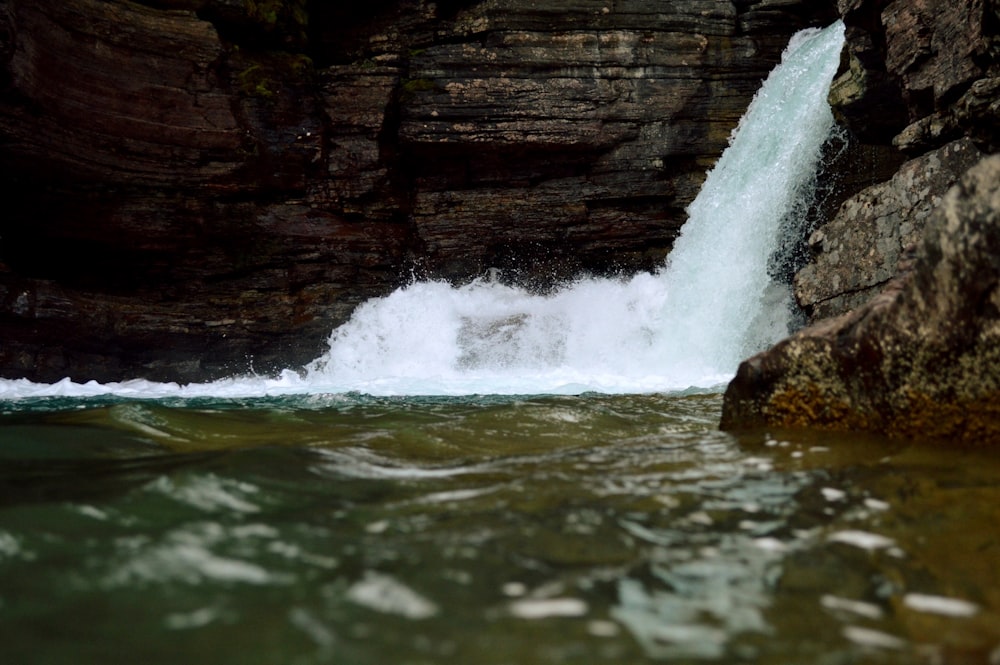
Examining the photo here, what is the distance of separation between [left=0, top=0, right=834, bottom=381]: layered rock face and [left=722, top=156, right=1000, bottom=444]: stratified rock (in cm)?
1119

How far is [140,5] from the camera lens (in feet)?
40.3

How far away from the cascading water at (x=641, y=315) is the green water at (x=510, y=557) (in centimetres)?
673

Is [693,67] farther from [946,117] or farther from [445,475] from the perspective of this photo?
[445,475]

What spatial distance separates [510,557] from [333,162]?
43.8ft

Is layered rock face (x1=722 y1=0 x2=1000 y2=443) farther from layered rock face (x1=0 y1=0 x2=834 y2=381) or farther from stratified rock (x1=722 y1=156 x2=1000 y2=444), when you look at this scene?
layered rock face (x1=0 y1=0 x2=834 y2=381)

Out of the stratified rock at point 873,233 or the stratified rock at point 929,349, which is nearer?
the stratified rock at point 929,349

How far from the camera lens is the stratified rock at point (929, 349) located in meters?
3.29

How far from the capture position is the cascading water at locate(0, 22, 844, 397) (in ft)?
38.9

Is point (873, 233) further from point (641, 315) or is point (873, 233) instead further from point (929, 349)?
point (929, 349)

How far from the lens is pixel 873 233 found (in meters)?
9.68

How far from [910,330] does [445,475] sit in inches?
91.7

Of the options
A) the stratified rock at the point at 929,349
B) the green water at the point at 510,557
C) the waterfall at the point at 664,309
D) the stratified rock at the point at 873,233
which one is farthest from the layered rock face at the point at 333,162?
the stratified rock at the point at 929,349

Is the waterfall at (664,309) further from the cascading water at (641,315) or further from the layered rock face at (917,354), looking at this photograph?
the layered rock face at (917,354)

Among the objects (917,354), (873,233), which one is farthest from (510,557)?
(873,233)
